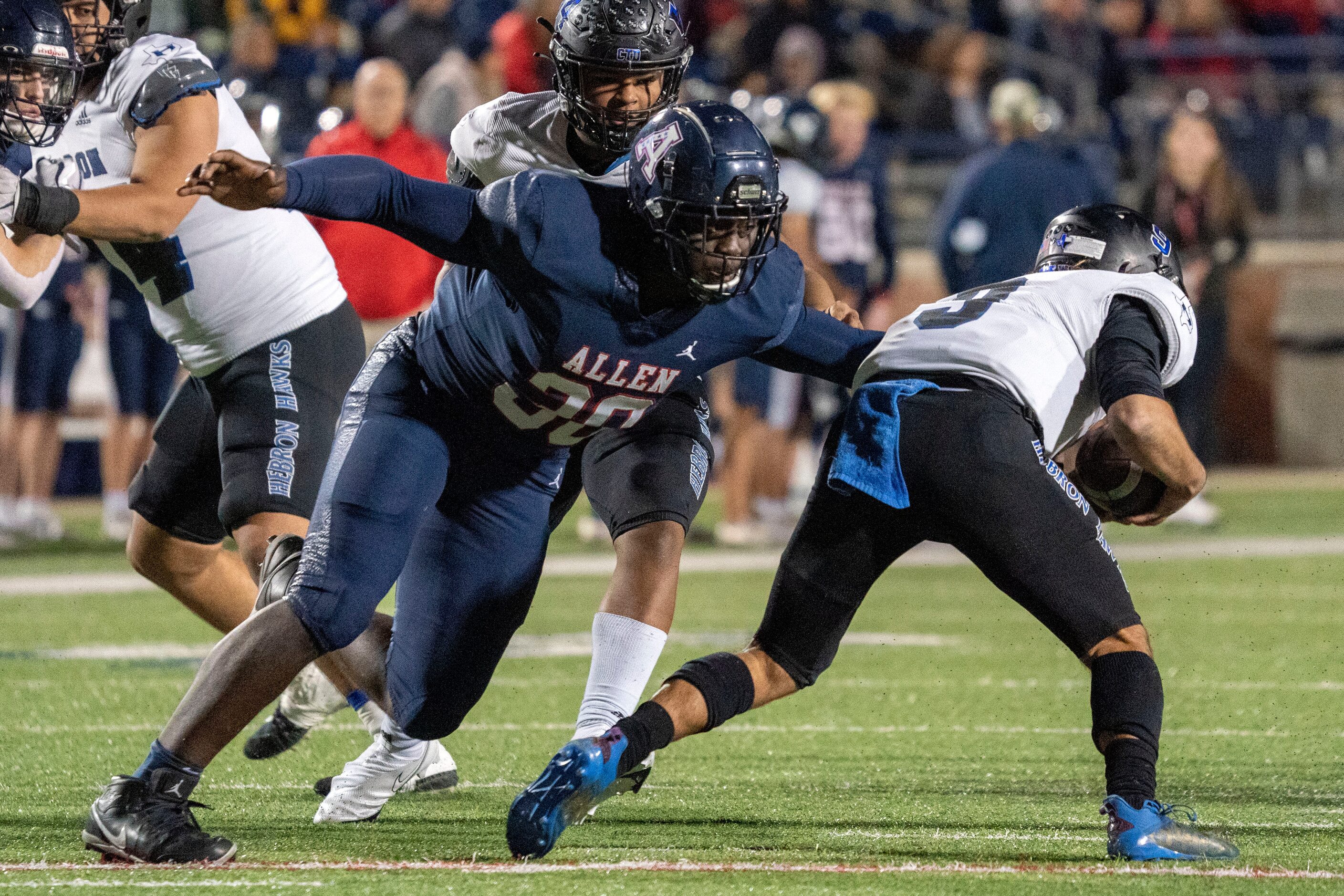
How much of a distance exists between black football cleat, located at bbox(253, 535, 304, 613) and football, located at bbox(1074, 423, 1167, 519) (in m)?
1.64

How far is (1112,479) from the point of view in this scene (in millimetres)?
4047

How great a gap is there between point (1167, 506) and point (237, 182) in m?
1.93

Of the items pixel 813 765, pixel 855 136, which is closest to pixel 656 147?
pixel 813 765

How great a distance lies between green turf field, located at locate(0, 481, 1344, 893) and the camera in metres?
3.50

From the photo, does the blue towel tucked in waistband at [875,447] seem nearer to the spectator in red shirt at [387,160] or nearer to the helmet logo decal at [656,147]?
the helmet logo decal at [656,147]

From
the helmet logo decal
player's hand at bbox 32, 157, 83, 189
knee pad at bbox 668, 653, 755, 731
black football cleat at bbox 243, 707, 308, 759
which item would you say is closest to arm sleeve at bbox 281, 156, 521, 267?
the helmet logo decal

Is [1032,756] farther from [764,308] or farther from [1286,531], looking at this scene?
[1286,531]

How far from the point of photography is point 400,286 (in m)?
8.71

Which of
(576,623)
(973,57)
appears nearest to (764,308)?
(576,623)

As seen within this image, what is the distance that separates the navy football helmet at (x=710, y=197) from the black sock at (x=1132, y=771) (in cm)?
113

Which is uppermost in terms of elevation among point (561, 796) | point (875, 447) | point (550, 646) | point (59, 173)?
point (59, 173)

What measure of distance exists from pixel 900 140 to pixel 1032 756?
30.7ft

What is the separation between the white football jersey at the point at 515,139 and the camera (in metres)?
4.32

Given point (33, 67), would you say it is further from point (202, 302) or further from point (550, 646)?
point (550, 646)
